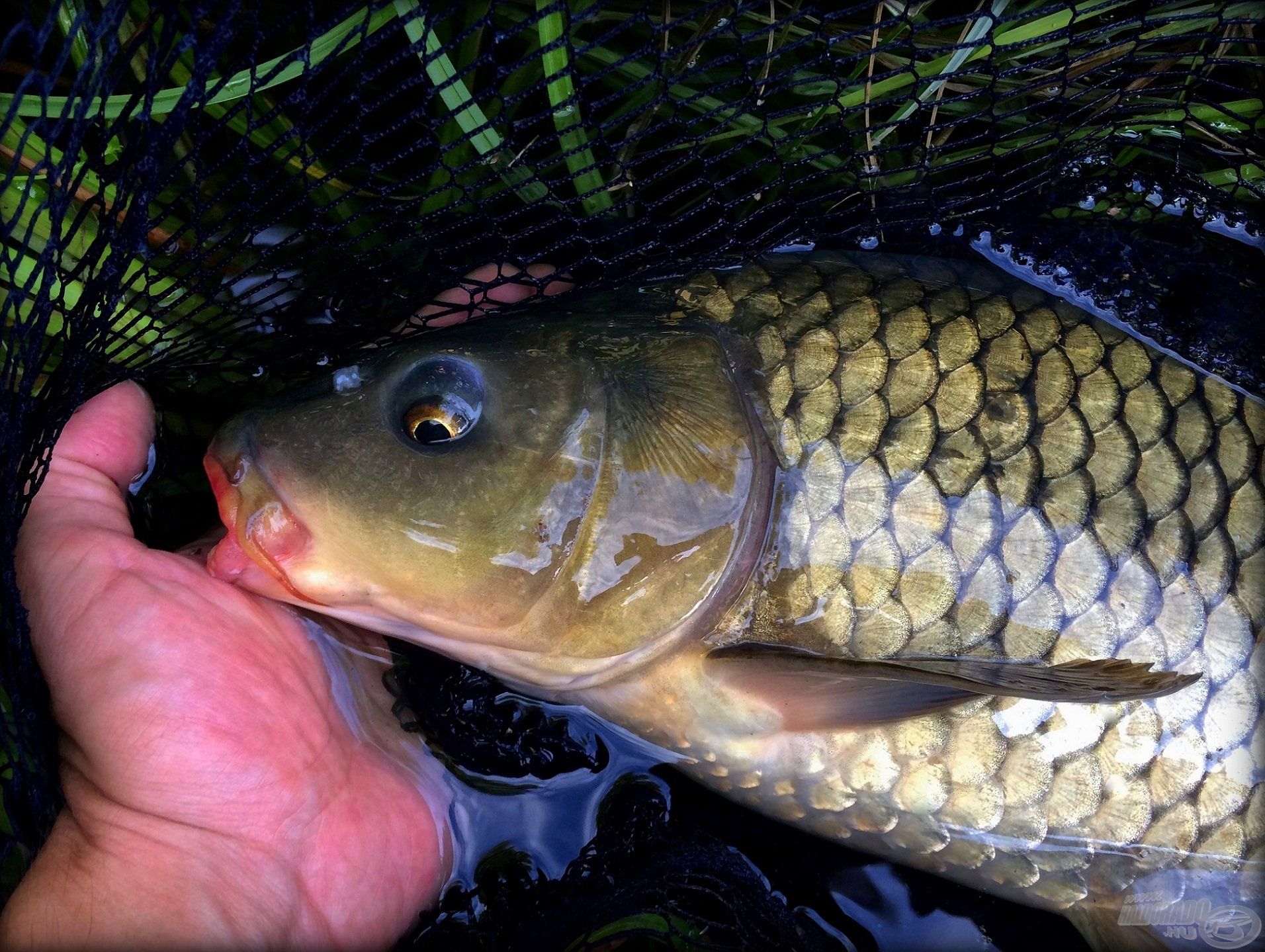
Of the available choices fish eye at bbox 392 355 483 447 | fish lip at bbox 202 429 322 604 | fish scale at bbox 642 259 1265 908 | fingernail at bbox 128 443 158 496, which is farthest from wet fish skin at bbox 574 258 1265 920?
fingernail at bbox 128 443 158 496

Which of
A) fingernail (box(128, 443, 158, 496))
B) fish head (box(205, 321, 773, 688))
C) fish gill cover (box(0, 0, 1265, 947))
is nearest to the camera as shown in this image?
fish head (box(205, 321, 773, 688))

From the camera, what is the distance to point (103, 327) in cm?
136

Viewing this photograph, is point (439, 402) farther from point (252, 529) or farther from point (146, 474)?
point (146, 474)

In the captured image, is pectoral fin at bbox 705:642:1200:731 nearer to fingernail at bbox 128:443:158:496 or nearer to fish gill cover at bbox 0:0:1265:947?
fish gill cover at bbox 0:0:1265:947

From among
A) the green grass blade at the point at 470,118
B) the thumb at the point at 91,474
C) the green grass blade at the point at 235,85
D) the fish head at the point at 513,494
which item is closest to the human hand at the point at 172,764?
the thumb at the point at 91,474

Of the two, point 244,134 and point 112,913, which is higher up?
point 244,134

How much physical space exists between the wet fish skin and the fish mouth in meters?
0.55

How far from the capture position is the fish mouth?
51.3 inches

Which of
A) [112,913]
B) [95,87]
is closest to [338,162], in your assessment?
[95,87]

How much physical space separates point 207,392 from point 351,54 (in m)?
0.66

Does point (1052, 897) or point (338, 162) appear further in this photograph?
point (338, 162)

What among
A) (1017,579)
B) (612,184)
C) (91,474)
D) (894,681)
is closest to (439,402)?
(612,184)

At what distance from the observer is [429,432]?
1.34 meters

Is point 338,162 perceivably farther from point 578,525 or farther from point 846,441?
point 846,441
